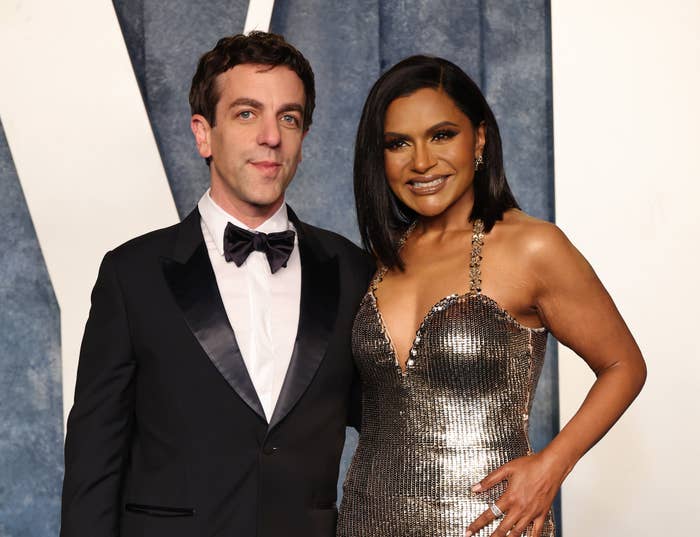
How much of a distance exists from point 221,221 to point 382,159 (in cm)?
43

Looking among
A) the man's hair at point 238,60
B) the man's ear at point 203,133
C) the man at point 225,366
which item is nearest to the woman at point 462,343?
the man at point 225,366

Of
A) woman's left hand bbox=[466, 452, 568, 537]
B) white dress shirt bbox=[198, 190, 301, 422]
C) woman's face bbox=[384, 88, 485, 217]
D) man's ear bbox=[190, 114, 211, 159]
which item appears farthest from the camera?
man's ear bbox=[190, 114, 211, 159]

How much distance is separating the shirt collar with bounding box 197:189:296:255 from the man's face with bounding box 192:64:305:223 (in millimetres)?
18

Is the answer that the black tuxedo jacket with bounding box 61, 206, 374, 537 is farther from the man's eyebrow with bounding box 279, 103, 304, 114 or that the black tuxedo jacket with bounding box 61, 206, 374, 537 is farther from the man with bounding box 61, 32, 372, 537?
the man's eyebrow with bounding box 279, 103, 304, 114

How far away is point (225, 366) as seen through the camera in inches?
86.5

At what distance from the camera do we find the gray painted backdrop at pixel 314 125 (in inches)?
148

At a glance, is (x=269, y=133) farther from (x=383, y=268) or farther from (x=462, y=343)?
(x=462, y=343)

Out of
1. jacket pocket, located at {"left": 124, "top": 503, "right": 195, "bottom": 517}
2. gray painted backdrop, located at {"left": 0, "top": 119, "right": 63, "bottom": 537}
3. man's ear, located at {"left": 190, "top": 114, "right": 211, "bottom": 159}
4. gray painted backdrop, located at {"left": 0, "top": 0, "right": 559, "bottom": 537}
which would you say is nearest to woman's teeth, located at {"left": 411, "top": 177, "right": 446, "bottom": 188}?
man's ear, located at {"left": 190, "top": 114, "right": 211, "bottom": 159}

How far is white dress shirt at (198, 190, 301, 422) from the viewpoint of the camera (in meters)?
2.26

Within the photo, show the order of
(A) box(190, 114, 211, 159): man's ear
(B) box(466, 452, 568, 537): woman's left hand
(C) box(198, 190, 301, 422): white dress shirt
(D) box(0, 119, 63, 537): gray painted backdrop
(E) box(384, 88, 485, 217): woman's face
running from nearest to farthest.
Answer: (B) box(466, 452, 568, 537): woman's left hand
(C) box(198, 190, 301, 422): white dress shirt
(E) box(384, 88, 485, 217): woman's face
(A) box(190, 114, 211, 159): man's ear
(D) box(0, 119, 63, 537): gray painted backdrop

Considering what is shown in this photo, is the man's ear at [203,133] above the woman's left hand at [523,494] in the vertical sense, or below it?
above

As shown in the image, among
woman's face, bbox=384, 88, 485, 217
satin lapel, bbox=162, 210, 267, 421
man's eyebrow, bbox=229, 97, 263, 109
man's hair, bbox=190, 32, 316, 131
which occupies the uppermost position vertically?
man's hair, bbox=190, 32, 316, 131

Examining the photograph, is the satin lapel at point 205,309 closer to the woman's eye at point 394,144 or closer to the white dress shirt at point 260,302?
the white dress shirt at point 260,302

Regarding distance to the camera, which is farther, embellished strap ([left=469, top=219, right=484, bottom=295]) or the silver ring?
embellished strap ([left=469, top=219, right=484, bottom=295])
